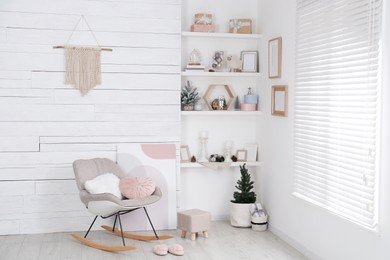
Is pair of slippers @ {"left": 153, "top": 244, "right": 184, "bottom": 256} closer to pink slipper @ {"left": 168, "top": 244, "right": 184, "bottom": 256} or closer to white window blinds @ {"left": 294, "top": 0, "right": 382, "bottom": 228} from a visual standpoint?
pink slipper @ {"left": 168, "top": 244, "right": 184, "bottom": 256}

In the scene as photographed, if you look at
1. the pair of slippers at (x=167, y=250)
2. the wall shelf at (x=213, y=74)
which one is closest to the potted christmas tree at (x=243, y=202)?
the wall shelf at (x=213, y=74)

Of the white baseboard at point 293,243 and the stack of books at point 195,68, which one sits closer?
the white baseboard at point 293,243

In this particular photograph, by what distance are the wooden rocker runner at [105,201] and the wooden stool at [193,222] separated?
20 cm

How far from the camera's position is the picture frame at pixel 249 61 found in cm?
569

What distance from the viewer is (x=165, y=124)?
541cm

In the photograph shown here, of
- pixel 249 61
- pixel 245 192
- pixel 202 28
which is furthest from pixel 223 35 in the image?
pixel 245 192

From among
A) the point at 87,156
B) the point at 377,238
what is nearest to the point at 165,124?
the point at 87,156

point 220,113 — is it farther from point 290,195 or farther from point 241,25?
point 290,195

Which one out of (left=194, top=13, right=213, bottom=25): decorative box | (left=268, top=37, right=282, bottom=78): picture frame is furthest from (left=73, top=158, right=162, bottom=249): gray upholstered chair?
(left=194, top=13, right=213, bottom=25): decorative box

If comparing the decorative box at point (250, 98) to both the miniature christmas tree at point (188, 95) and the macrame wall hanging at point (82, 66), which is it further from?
the macrame wall hanging at point (82, 66)

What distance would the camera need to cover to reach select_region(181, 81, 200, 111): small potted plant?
553 centimetres

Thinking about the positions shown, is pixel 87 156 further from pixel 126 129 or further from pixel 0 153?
pixel 0 153

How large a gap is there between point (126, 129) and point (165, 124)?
15.0 inches

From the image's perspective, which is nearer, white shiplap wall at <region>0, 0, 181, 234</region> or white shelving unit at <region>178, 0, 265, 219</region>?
white shiplap wall at <region>0, 0, 181, 234</region>
